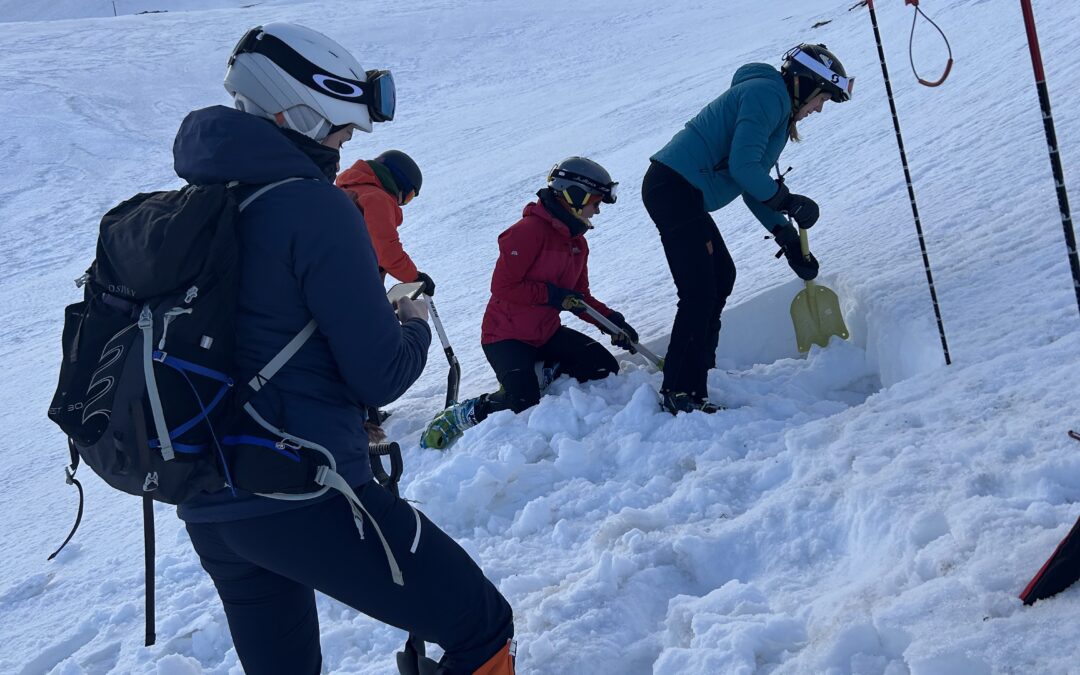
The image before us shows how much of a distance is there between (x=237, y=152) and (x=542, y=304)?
11.6 ft

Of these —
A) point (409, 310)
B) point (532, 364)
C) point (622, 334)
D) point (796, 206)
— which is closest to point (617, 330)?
point (622, 334)

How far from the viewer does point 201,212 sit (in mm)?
2053

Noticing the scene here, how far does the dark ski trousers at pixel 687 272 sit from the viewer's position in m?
4.84

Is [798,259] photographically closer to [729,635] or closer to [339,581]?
[729,635]

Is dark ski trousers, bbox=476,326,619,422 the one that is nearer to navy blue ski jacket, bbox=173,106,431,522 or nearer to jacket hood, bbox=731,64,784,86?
jacket hood, bbox=731,64,784,86

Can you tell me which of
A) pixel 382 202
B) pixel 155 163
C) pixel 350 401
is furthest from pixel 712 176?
pixel 155 163

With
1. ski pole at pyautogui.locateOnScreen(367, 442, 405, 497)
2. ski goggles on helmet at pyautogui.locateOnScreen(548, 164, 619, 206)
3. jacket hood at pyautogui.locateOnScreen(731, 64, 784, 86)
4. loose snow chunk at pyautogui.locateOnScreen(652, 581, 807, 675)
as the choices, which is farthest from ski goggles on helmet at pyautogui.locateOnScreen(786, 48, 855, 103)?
ski pole at pyautogui.locateOnScreen(367, 442, 405, 497)

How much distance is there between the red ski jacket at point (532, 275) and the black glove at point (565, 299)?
0.04 metres

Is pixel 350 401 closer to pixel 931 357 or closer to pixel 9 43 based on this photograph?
pixel 931 357

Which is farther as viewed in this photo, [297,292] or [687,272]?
[687,272]

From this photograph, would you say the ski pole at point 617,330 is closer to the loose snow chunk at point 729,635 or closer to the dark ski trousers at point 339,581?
the loose snow chunk at point 729,635

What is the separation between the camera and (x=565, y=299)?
5520 mm

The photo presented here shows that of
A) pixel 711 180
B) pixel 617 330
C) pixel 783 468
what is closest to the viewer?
pixel 783 468

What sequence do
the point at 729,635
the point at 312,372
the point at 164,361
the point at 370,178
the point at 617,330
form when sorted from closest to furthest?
the point at 164,361
the point at 312,372
the point at 729,635
the point at 617,330
the point at 370,178
